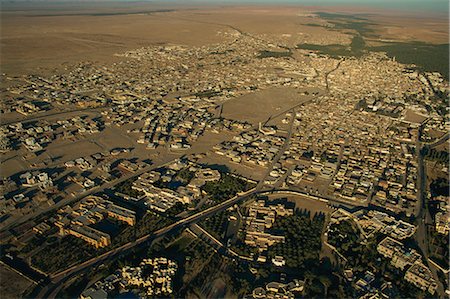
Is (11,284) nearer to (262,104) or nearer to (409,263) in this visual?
(409,263)

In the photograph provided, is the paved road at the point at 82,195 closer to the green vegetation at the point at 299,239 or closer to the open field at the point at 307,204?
the open field at the point at 307,204

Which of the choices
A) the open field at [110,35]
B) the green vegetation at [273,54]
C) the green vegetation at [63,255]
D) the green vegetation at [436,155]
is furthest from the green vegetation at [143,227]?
the green vegetation at [273,54]

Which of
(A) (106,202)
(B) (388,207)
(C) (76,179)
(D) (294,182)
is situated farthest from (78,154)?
(B) (388,207)

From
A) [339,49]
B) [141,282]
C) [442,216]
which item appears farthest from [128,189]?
[339,49]

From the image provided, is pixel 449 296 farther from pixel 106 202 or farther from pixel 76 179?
pixel 76 179

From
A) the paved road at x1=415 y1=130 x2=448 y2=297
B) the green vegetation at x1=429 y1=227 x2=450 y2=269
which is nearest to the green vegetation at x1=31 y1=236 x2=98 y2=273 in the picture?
the paved road at x1=415 y1=130 x2=448 y2=297

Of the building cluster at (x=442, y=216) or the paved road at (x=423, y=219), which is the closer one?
the paved road at (x=423, y=219)
